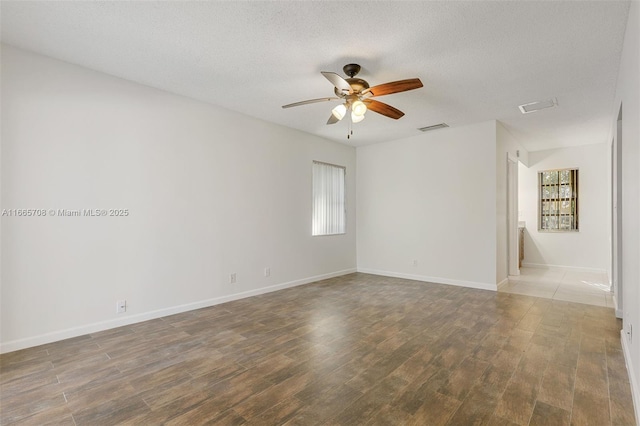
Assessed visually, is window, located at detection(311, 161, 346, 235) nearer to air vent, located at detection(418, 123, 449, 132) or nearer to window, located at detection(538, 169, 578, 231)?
air vent, located at detection(418, 123, 449, 132)

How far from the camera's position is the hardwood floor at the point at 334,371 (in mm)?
1867

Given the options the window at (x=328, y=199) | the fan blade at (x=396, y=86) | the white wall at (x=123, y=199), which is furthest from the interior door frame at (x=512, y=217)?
the white wall at (x=123, y=199)

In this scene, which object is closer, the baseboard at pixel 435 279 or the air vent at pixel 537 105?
the air vent at pixel 537 105

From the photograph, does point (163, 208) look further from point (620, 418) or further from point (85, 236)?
point (620, 418)

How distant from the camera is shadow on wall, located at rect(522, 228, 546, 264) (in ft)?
23.8

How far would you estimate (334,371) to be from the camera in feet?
7.77

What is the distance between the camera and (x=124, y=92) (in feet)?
11.2

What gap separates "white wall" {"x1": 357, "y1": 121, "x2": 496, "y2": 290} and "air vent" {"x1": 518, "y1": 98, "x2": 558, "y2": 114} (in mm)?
551

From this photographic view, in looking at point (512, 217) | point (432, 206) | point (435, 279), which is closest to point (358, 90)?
point (432, 206)

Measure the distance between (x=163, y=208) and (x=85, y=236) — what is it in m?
0.83

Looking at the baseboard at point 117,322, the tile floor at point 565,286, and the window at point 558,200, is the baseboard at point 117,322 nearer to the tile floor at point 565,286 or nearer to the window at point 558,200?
the tile floor at point 565,286

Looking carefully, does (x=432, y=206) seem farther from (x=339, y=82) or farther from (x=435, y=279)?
(x=339, y=82)

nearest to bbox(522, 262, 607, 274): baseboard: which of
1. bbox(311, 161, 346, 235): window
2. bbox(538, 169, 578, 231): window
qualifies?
bbox(538, 169, 578, 231): window
